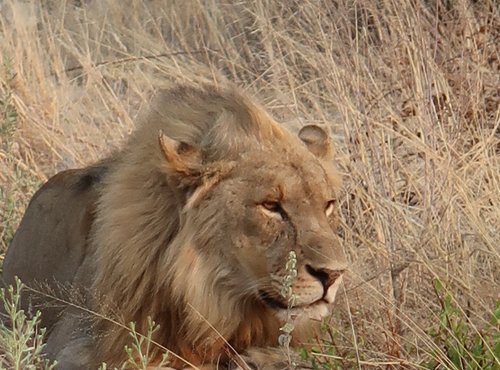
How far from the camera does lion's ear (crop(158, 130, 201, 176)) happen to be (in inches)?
140

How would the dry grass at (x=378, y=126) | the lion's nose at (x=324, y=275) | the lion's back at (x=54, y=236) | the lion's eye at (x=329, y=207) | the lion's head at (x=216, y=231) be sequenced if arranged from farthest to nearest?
the lion's back at (x=54, y=236) → the dry grass at (x=378, y=126) → the lion's eye at (x=329, y=207) → the lion's head at (x=216, y=231) → the lion's nose at (x=324, y=275)

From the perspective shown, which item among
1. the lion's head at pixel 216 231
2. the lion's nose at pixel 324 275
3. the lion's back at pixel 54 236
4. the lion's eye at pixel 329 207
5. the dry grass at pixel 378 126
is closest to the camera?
the lion's nose at pixel 324 275

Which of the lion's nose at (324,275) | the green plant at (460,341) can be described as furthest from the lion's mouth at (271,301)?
the green plant at (460,341)

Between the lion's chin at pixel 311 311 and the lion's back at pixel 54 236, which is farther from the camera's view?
the lion's back at pixel 54 236

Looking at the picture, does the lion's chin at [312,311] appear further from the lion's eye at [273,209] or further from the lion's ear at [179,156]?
the lion's ear at [179,156]

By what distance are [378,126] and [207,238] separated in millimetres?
1454

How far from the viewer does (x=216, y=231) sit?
3.51 m

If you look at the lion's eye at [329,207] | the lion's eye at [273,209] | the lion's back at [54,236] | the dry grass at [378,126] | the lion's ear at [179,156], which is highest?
the lion's ear at [179,156]

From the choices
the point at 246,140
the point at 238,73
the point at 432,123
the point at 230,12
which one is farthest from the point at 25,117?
the point at 246,140

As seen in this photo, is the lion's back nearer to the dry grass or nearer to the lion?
the lion

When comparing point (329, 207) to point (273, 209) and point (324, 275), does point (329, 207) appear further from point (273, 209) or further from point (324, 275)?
point (324, 275)

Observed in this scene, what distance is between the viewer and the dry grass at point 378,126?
391cm

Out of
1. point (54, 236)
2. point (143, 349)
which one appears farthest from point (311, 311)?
point (54, 236)

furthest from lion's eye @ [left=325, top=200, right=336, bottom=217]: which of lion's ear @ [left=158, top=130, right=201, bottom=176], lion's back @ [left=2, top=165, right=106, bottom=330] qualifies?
lion's back @ [left=2, top=165, right=106, bottom=330]
